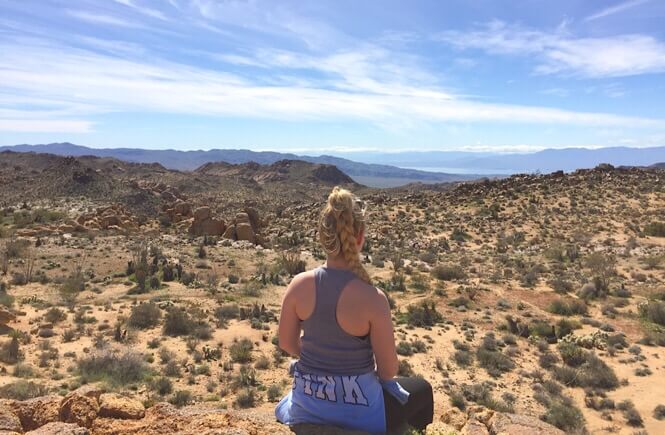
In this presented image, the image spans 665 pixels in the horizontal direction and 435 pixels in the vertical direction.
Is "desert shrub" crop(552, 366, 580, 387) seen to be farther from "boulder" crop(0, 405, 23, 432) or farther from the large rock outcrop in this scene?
the large rock outcrop

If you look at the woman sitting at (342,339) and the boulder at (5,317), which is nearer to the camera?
the woman sitting at (342,339)

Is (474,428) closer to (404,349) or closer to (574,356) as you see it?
(404,349)

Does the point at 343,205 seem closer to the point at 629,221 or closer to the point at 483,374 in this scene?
the point at 483,374

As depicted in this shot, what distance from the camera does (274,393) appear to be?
297 inches

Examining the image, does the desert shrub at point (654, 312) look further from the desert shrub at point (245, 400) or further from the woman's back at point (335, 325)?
the woman's back at point (335, 325)

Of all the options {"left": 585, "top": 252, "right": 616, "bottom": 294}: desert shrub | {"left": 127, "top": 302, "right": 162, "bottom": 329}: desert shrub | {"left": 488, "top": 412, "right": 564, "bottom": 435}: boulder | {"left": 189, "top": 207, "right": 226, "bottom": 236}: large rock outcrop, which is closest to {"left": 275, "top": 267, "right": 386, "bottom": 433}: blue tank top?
{"left": 488, "top": 412, "right": 564, "bottom": 435}: boulder

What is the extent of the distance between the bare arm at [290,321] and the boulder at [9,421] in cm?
224

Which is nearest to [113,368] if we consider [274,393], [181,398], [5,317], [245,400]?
[181,398]

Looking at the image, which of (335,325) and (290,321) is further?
(290,321)

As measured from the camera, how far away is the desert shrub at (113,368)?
301 inches

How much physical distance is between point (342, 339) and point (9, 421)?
9.07 ft

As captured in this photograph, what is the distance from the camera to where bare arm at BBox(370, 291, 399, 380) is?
9.32ft

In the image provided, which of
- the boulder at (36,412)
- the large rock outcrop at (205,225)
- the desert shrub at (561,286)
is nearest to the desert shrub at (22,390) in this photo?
the boulder at (36,412)

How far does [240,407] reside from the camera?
281 inches
